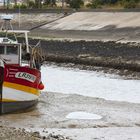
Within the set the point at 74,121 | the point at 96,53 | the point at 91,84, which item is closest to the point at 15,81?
the point at 74,121

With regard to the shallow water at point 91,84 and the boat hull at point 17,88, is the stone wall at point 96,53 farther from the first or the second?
the boat hull at point 17,88

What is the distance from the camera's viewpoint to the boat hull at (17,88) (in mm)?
17859

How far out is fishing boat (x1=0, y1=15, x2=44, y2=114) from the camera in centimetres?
1784

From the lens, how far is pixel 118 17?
47562mm

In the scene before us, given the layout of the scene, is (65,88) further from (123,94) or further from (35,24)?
(35,24)

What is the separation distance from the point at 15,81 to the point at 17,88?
0.25 m

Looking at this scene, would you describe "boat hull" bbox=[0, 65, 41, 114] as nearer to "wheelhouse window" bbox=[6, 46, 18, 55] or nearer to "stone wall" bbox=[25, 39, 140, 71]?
"wheelhouse window" bbox=[6, 46, 18, 55]

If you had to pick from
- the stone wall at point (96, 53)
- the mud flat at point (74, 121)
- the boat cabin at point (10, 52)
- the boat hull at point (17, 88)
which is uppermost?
the boat cabin at point (10, 52)

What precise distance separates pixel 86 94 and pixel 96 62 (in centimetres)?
1014

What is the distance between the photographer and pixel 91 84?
26203mm

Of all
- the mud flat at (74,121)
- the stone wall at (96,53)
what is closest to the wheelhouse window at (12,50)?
A: the mud flat at (74,121)

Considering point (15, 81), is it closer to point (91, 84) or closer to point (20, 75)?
point (20, 75)

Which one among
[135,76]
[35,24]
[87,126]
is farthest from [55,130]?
[35,24]

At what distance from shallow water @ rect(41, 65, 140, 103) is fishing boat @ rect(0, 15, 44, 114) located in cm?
388
